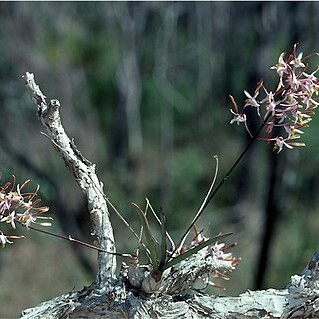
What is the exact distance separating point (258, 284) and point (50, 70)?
5.04 ft

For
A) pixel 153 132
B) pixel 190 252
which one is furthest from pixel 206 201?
pixel 153 132

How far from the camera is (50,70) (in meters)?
2.70

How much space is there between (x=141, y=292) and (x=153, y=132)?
3.96m

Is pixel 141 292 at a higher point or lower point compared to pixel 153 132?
lower

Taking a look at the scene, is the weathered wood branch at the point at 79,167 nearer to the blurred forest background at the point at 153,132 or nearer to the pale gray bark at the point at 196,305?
the pale gray bark at the point at 196,305

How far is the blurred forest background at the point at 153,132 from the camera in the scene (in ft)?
6.10

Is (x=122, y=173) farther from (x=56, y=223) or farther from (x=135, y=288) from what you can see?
(x=135, y=288)

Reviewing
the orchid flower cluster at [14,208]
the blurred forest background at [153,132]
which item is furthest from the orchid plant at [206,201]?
the blurred forest background at [153,132]

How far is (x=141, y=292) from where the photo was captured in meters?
0.52

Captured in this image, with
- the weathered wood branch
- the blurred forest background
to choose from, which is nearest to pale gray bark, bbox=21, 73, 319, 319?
the weathered wood branch

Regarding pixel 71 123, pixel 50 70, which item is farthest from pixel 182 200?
pixel 50 70

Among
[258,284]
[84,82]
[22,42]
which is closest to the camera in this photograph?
[258,284]

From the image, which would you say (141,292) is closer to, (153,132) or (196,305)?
(196,305)

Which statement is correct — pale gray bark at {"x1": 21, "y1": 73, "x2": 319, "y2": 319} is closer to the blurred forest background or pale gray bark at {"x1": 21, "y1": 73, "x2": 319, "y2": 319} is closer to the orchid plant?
the orchid plant
